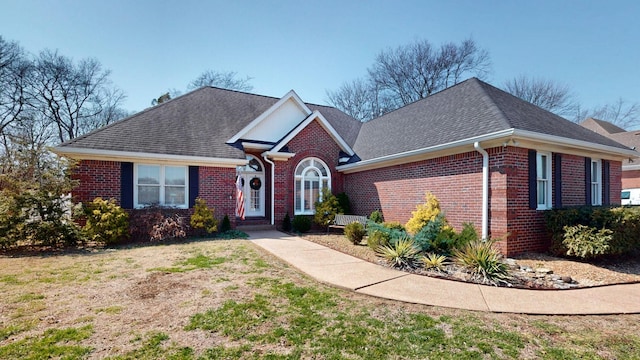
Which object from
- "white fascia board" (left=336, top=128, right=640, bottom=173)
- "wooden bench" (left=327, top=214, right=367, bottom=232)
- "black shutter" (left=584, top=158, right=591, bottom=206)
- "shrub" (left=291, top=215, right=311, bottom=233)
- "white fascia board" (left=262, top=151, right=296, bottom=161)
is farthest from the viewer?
"white fascia board" (left=262, top=151, right=296, bottom=161)

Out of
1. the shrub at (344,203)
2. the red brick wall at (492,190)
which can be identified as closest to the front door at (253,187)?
the shrub at (344,203)

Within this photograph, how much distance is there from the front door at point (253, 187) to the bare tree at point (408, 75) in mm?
20113

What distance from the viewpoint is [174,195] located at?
11523 mm

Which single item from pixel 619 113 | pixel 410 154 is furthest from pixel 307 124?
pixel 619 113

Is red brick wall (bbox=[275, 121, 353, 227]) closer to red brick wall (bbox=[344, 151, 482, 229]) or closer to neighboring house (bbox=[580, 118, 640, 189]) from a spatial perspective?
red brick wall (bbox=[344, 151, 482, 229])

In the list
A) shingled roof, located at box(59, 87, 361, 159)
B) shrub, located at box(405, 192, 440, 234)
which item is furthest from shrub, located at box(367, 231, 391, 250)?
shingled roof, located at box(59, 87, 361, 159)

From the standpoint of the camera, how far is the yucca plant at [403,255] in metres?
7.04

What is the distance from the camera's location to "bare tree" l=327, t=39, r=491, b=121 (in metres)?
29.4

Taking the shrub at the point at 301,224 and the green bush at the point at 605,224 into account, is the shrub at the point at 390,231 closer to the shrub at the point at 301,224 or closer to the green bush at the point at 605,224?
the green bush at the point at 605,224

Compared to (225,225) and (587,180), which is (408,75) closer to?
(587,180)

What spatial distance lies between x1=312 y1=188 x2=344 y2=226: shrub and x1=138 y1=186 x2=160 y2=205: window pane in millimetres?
6368

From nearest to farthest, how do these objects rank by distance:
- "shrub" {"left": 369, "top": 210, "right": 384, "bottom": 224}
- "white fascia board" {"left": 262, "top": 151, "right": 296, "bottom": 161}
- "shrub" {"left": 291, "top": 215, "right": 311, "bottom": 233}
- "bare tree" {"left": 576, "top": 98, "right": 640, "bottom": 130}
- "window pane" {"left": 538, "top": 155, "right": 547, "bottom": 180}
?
"window pane" {"left": 538, "top": 155, "right": 547, "bottom": 180}, "shrub" {"left": 369, "top": 210, "right": 384, "bottom": 224}, "shrub" {"left": 291, "top": 215, "right": 311, "bottom": 233}, "white fascia board" {"left": 262, "top": 151, "right": 296, "bottom": 161}, "bare tree" {"left": 576, "top": 98, "right": 640, "bottom": 130}

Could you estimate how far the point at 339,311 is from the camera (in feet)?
14.2

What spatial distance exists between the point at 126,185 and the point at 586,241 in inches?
542
